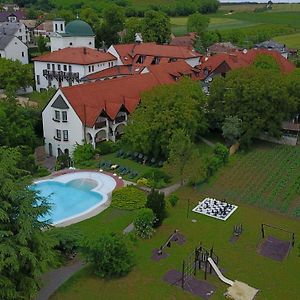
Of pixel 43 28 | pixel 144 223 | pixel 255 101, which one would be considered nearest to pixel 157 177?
pixel 144 223

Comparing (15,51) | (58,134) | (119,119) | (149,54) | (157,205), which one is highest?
(149,54)

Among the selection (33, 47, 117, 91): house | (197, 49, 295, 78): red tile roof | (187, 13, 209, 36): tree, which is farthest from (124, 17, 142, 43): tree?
(197, 49, 295, 78): red tile roof

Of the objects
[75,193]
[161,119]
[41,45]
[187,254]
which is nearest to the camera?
[187,254]

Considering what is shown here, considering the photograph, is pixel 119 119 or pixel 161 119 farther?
pixel 119 119

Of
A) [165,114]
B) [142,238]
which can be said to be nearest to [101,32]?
[165,114]

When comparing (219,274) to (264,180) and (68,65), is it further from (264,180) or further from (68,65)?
(68,65)

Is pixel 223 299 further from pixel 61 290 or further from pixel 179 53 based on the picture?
pixel 179 53
